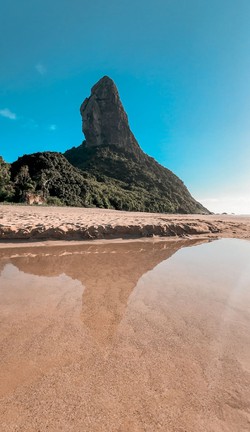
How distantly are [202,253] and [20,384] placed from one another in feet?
21.3

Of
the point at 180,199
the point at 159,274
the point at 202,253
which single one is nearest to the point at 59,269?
the point at 159,274

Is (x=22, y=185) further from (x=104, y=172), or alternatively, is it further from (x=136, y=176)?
(x=136, y=176)

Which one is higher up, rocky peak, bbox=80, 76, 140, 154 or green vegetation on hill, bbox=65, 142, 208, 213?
rocky peak, bbox=80, 76, 140, 154

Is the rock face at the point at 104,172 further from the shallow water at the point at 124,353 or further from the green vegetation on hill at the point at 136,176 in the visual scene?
the shallow water at the point at 124,353

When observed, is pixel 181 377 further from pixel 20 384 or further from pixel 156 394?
pixel 20 384

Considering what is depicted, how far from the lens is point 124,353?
2.18 meters

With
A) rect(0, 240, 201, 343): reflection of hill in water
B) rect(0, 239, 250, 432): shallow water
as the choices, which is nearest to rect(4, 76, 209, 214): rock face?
rect(0, 240, 201, 343): reflection of hill in water

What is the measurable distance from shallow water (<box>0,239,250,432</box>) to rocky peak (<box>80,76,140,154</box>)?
96.9 metres

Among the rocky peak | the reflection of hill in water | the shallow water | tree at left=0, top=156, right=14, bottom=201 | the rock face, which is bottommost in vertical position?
the shallow water

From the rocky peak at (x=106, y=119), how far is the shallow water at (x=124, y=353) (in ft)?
318

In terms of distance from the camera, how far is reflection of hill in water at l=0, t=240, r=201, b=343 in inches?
116

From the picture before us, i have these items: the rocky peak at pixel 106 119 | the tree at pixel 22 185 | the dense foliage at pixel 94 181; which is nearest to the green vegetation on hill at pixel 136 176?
the dense foliage at pixel 94 181

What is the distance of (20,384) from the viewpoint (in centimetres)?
175

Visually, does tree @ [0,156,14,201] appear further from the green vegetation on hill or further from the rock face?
the green vegetation on hill
